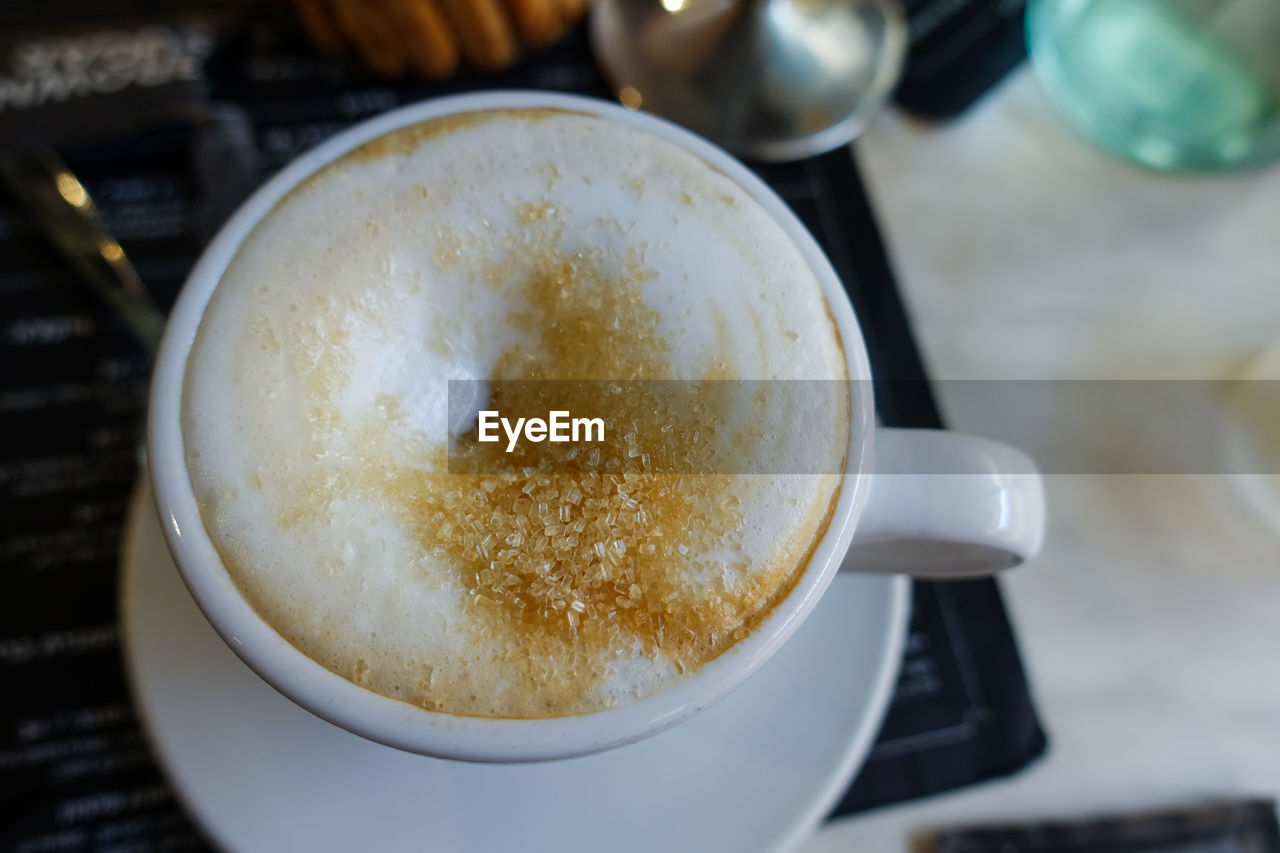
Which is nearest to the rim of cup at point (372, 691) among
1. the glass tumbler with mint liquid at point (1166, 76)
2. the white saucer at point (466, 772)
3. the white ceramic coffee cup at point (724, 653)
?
the white ceramic coffee cup at point (724, 653)

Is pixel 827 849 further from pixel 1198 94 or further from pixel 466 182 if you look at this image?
pixel 1198 94

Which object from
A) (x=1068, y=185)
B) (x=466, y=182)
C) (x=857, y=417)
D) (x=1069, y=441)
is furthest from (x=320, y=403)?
(x=1068, y=185)

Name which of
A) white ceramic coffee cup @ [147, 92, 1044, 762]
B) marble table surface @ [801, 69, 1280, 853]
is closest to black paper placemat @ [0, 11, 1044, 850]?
marble table surface @ [801, 69, 1280, 853]

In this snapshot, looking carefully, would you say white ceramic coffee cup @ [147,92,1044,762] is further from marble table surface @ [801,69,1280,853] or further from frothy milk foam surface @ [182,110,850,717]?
marble table surface @ [801,69,1280,853]

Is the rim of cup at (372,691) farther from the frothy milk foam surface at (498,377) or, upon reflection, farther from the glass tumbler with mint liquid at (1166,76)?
the glass tumbler with mint liquid at (1166,76)

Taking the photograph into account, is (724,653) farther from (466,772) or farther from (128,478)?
(128,478)

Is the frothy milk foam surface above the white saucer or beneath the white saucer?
above
